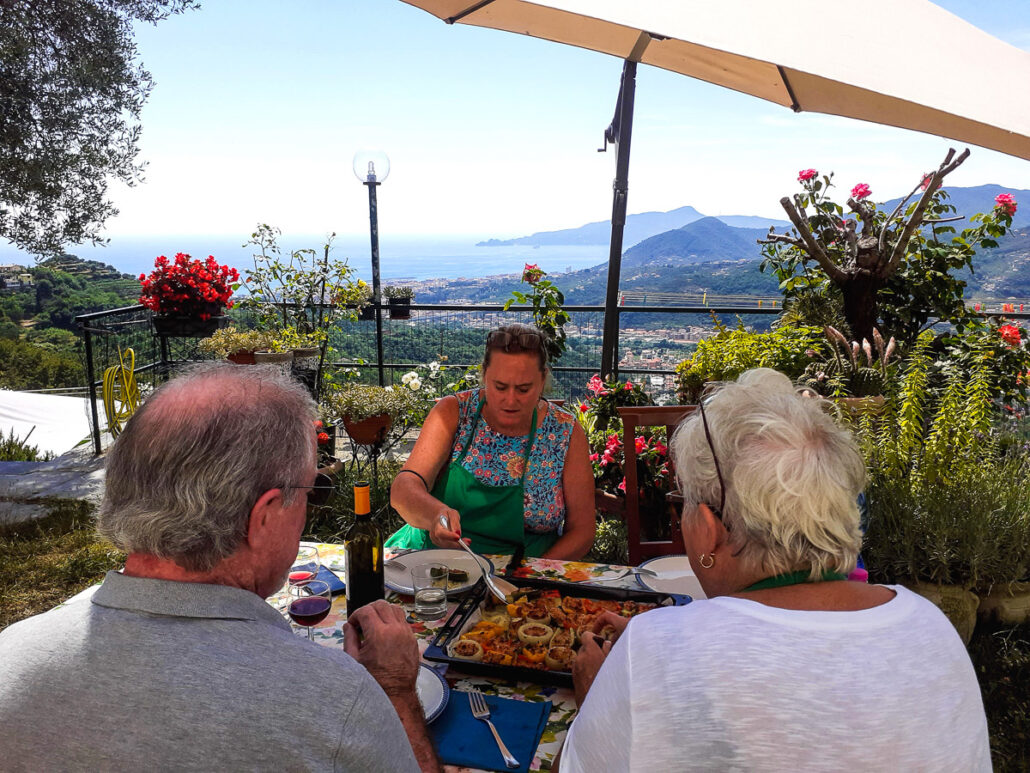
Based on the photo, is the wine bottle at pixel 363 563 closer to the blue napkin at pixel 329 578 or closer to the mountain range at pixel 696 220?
the blue napkin at pixel 329 578

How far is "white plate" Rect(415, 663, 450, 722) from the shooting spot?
1241mm

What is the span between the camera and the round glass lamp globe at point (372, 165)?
7.22 metres

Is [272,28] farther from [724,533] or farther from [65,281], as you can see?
[724,533]

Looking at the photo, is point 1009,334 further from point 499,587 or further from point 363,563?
point 363,563

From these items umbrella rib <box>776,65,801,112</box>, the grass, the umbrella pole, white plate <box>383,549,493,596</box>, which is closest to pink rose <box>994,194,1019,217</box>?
umbrella rib <box>776,65,801,112</box>

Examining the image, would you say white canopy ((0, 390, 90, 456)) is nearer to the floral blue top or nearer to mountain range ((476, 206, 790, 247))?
the floral blue top

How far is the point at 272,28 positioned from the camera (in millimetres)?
13383

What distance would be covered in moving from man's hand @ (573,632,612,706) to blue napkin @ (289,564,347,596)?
2.30 feet

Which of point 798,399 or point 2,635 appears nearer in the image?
point 2,635

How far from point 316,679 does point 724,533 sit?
2.08 ft

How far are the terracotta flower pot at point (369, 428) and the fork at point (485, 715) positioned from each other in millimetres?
3266

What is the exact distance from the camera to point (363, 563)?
1663 millimetres

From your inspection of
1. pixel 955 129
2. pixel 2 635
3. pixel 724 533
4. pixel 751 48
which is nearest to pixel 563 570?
pixel 724 533

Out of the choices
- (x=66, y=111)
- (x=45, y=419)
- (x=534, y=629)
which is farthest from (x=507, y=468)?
(x=45, y=419)
